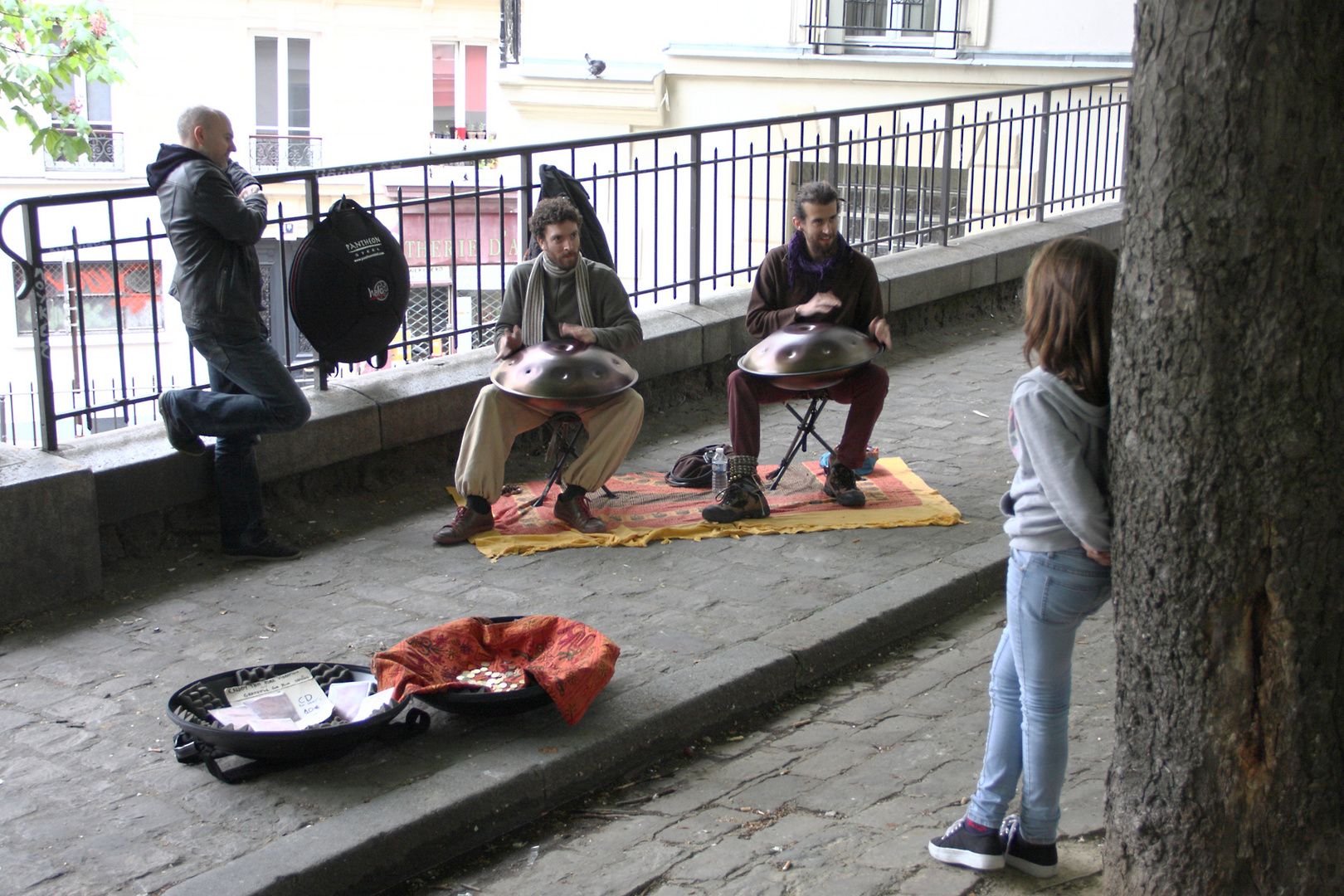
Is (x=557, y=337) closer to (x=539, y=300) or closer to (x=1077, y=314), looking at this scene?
(x=539, y=300)

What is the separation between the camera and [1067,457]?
2.86 metres

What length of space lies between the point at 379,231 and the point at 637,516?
5.89 ft

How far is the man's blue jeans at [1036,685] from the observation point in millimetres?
2969

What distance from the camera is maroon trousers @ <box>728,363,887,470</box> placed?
6.14 m

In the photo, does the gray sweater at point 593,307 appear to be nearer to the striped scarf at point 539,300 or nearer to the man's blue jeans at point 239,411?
the striped scarf at point 539,300

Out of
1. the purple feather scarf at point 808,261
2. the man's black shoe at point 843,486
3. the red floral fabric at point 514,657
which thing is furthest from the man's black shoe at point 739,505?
the red floral fabric at point 514,657

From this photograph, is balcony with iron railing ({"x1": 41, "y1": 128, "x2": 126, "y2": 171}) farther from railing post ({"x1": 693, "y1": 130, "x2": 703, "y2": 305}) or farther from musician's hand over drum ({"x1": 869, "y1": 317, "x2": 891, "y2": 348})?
musician's hand over drum ({"x1": 869, "y1": 317, "x2": 891, "y2": 348})

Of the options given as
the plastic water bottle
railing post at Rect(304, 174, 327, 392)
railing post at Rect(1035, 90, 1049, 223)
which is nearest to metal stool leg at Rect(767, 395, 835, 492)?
the plastic water bottle

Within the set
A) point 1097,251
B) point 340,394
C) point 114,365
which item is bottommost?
point 114,365

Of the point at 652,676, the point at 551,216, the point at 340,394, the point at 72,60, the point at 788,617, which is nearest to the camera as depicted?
the point at 652,676

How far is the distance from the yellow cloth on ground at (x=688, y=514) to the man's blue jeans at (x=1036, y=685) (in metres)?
2.69

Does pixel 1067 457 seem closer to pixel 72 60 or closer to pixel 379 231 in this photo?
pixel 379 231

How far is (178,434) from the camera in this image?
5.44 meters

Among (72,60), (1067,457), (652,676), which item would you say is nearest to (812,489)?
(652,676)
